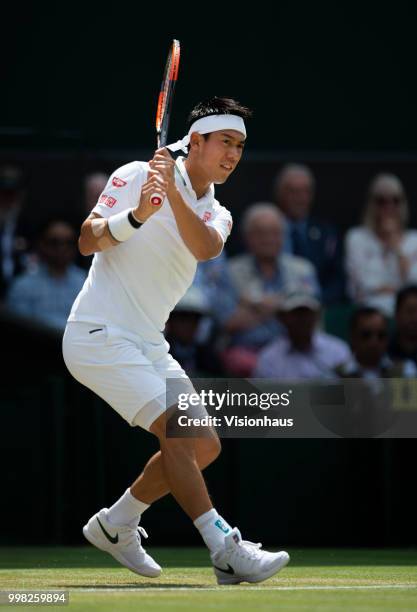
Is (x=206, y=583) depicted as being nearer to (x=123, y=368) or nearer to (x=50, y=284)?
(x=123, y=368)

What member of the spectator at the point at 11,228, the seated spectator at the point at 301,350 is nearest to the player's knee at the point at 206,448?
the seated spectator at the point at 301,350

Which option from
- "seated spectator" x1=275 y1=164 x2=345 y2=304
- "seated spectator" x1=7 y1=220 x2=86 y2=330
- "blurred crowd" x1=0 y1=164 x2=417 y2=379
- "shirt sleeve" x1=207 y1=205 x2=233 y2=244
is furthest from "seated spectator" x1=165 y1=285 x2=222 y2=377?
"shirt sleeve" x1=207 y1=205 x2=233 y2=244

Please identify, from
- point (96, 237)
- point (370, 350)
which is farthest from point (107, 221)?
point (370, 350)

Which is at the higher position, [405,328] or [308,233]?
[308,233]

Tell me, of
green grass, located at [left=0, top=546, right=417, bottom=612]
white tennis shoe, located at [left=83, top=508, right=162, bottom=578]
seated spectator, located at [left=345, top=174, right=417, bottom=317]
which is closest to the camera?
green grass, located at [left=0, top=546, right=417, bottom=612]

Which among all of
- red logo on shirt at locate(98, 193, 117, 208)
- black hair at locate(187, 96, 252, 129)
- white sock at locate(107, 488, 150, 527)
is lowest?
white sock at locate(107, 488, 150, 527)

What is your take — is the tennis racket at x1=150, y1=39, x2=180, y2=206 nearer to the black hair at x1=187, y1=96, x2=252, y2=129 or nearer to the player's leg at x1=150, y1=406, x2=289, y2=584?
the black hair at x1=187, y1=96, x2=252, y2=129

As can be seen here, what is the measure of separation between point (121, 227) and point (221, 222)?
57 centimetres

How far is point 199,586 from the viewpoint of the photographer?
570 cm

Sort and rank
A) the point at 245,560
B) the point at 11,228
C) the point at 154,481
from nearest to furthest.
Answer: the point at 245,560 < the point at 154,481 < the point at 11,228

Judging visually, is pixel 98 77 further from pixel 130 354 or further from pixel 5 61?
pixel 130 354

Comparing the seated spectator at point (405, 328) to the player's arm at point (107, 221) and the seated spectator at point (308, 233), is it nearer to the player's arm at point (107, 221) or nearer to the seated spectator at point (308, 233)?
the seated spectator at point (308, 233)

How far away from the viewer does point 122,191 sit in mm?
6035

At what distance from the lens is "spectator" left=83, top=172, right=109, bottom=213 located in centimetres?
1115
